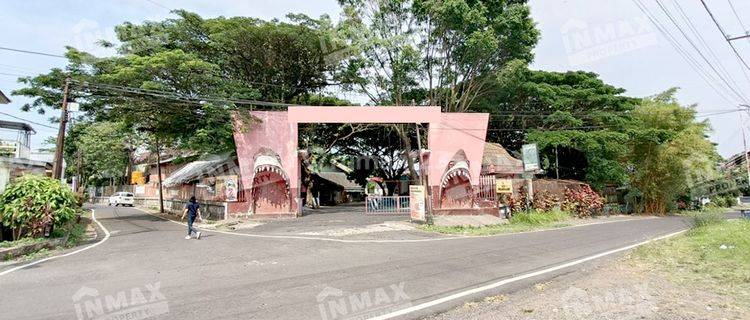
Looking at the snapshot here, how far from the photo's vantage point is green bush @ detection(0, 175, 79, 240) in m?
11.7

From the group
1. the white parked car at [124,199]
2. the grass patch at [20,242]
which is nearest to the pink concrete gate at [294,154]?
the grass patch at [20,242]

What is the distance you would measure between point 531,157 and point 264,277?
18.1 metres

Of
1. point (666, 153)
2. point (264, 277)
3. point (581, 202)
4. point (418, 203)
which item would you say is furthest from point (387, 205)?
point (666, 153)

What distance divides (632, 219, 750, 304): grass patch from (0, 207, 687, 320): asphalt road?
1.55m

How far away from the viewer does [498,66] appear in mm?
27609

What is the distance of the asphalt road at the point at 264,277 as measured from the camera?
5.81 meters

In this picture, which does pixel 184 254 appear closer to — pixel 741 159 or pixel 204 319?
pixel 204 319

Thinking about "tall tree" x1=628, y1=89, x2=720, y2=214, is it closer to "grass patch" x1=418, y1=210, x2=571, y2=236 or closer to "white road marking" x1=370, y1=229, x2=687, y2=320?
"grass patch" x1=418, y1=210, x2=571, y2=236

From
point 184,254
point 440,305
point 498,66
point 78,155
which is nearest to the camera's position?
point 440,305

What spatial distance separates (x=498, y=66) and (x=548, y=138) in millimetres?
5871

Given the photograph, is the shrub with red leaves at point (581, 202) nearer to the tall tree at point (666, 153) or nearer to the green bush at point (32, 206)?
the tall tree at point (666, 153)

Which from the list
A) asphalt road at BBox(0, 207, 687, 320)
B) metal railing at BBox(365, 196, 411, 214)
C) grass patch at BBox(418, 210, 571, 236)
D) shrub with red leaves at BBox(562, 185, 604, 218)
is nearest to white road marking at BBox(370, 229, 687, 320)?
asphalt road at BBox(0, 207, 687, 320)

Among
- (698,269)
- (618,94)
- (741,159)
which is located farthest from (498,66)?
(741,159)

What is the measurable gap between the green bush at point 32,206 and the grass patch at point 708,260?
15.0 metres
